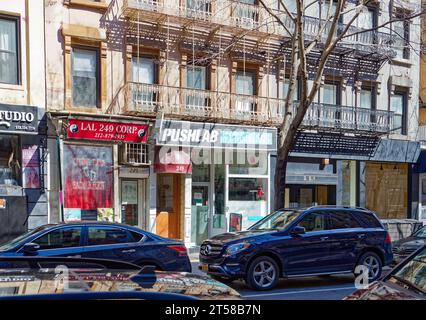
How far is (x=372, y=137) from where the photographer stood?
21.0m

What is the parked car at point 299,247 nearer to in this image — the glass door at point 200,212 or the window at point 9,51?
the glass door at point 200,212

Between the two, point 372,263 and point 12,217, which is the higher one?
point 12,217

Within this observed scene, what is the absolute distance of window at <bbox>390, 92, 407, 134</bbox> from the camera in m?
22.4

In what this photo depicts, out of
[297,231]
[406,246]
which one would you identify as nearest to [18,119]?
[297,231]

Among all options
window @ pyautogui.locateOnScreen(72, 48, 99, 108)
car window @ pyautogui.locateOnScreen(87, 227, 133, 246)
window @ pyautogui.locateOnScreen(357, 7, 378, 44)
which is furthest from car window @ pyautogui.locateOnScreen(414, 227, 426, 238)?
window @ pyautogui.locateOnScreen(72, 48, 99, 108)

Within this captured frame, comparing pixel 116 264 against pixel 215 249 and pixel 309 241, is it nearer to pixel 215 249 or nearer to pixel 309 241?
pixel 215 249

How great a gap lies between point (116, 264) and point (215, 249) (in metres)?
6.16

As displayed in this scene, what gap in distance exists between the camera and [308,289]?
10.3 metres

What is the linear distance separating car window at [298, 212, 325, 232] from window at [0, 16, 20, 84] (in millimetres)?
9596

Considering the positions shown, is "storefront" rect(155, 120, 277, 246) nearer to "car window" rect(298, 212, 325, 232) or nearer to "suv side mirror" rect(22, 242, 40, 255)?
"car window" rect(298, 212, 325, 232)

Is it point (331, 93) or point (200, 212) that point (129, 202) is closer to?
point (200, 212)

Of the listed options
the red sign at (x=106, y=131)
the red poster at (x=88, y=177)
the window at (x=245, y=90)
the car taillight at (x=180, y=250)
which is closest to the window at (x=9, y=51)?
the red sign at (x=106, y=131)

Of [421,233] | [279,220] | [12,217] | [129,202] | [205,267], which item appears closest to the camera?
[205,267]

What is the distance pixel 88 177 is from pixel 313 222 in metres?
7.74
